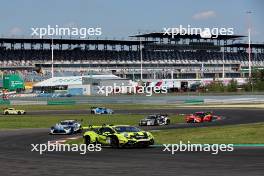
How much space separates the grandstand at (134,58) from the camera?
139 metres

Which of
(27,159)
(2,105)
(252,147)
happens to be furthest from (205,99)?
(27,159)

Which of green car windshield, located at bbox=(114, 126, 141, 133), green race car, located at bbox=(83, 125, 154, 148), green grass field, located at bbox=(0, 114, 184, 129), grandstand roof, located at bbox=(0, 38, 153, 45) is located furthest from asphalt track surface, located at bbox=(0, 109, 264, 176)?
grandstand roof, located at bbox=(0, 38, 153, 45)

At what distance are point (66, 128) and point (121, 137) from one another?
45.5 ft

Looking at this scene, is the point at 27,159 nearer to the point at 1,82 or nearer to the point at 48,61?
the point at 1,82

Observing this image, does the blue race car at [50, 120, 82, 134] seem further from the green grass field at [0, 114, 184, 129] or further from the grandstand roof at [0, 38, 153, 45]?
the grandstand roof at [0, 38, 153, 45]

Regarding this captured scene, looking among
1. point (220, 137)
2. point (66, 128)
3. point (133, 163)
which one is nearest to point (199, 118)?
A: point (66, 128)

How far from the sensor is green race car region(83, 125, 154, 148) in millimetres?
25969

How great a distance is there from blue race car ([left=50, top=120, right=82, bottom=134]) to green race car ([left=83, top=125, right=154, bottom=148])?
11.1 meters

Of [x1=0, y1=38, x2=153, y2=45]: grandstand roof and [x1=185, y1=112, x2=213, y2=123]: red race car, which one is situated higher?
[x1=0, y1=38, x2=153, y2=45]: grandstand roof

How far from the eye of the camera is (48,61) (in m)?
141

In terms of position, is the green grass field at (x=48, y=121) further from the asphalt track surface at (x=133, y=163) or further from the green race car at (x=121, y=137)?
the asphalt track surface at (x=133, y=163)

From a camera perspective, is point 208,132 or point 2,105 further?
point 2,105

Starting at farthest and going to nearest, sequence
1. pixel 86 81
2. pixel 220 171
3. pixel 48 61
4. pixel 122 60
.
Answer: pixel 122 60
pixel 48 61
pixel 86 81
pixel 220 171

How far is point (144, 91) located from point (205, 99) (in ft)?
126
